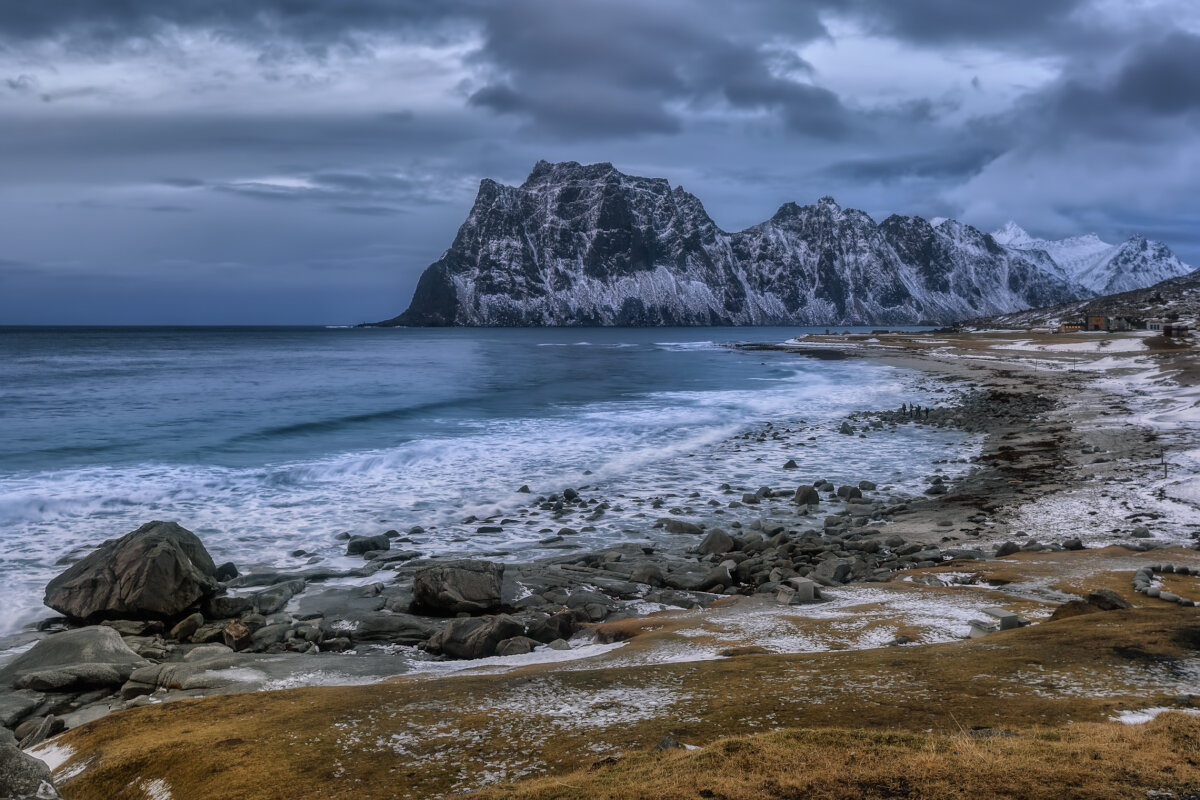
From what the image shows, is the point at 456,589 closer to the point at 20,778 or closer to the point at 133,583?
the point at 133,583

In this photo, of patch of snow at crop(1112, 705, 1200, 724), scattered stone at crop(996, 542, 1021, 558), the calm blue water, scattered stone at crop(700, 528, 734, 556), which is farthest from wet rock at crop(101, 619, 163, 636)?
scattered stone at crop(996, 542, 1021, 558)

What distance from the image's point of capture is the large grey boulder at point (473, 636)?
32.8ft

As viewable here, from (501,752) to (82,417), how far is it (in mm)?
44388

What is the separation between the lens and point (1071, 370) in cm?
5909

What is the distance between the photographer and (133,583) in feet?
40.5

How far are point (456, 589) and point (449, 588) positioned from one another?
0.13 meters

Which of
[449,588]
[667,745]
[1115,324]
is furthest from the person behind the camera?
[1115,324]

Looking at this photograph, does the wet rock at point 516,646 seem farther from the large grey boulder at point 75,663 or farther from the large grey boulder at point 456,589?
the large grey boulder at point 75,663

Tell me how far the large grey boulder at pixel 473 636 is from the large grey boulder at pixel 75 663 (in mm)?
3819

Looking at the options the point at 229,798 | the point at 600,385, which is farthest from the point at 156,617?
the point at 600,385

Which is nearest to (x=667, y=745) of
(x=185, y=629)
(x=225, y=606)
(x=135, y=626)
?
(x=185, y=629)

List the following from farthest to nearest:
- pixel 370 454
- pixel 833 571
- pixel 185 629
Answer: pixel 370 454, pixel 833 571, pixel 185 629

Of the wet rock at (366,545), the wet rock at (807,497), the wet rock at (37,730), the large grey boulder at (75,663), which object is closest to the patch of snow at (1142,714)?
the wet rock at (37,730)

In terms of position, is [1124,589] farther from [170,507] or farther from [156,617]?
[170,507]
